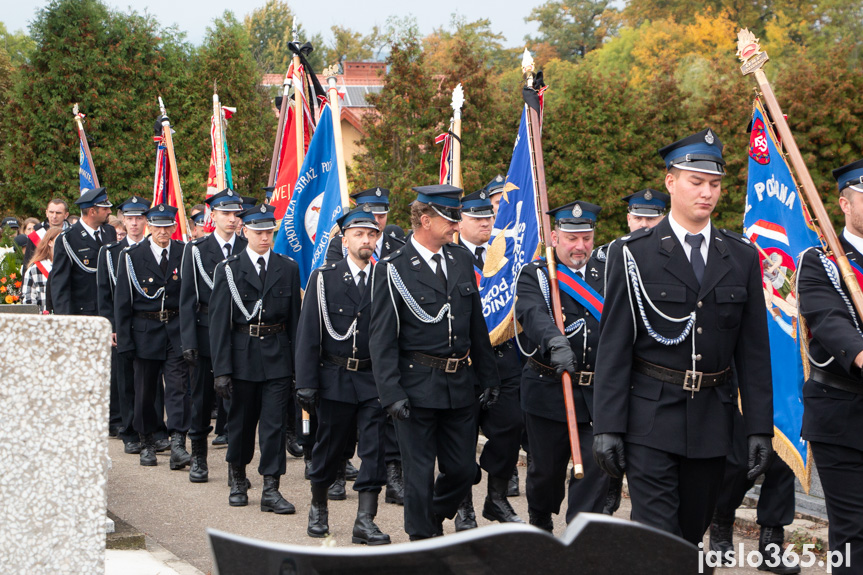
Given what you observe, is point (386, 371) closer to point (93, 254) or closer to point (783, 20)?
point (93, 254)

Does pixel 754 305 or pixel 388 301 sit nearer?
pixel 754 305

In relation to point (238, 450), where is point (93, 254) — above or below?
above

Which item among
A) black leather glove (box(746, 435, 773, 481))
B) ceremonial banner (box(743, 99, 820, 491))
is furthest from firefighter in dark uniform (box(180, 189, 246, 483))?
black leather glove (box(746, 435, 773, 481))

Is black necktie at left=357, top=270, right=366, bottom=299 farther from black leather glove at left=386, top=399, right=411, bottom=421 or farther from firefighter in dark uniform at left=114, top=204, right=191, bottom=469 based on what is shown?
firefighter in dark uniform at left=114, top=204, right=191, bottom=469

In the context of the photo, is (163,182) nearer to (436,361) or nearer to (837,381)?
(436,361)

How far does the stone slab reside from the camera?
115 inches

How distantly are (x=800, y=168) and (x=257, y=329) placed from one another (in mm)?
4542

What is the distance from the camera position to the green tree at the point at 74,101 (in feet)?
105

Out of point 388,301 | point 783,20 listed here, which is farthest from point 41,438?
point 783,20

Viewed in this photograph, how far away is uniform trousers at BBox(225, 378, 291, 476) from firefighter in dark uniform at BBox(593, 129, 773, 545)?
4.01m

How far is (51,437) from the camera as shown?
2.95 metres

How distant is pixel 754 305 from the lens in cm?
470

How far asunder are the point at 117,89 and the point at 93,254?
76.1 feet

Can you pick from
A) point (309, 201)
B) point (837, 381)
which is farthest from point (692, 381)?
point (309, 201)
